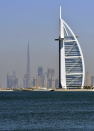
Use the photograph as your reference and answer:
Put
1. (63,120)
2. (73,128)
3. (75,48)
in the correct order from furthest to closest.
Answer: (75,48) → (63,120) → (73,128)

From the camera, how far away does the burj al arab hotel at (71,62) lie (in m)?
190

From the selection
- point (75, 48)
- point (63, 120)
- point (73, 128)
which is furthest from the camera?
point (75, 48)

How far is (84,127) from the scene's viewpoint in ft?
134

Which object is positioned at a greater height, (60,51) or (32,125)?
(60,51)

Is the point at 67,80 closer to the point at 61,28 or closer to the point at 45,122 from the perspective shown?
the point at 61,28

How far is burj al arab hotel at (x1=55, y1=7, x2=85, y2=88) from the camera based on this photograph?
190m

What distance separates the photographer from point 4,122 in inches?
1766

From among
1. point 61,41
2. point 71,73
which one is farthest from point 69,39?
point 71,73

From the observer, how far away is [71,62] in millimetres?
190875

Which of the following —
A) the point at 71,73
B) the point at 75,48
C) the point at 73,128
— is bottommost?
the point at 73,128

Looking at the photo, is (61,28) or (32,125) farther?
(61,28)

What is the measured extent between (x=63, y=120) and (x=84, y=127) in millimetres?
6377

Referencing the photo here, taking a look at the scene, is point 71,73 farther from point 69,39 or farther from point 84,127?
point 84,127

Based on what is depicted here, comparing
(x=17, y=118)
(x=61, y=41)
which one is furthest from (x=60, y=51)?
(x=17, y=118)
